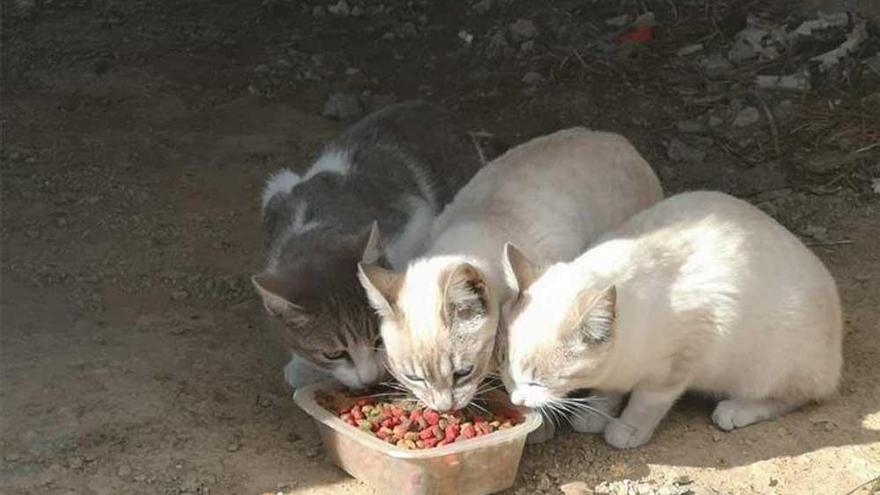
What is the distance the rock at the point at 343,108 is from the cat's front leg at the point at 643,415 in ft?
10.5

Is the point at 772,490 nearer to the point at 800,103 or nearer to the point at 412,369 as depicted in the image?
the point at 412,369

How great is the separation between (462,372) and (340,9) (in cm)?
468

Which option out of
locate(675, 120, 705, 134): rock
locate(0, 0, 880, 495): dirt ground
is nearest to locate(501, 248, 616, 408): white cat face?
locate(0, 0, 880, 495): dirt ground

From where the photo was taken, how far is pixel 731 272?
439 cm

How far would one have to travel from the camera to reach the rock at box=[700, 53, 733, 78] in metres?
7.11

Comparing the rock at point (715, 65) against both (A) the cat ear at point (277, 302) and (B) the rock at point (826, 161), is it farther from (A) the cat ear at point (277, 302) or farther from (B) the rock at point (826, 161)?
(A) the cat ear at point (277, 302)

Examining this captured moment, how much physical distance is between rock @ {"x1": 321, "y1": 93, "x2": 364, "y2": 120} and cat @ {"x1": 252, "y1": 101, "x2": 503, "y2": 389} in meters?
1.07

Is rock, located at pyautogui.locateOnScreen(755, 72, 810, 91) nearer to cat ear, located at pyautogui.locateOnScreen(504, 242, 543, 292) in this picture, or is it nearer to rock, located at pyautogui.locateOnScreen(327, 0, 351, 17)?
rock, located at pyautogui.locateOnScreen(327, 0, 351, 17)

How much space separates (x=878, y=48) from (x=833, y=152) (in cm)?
99

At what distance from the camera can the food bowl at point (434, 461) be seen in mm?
3977

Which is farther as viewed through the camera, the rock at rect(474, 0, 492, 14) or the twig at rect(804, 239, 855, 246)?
the rock at rect(474, 0, 492, 14)

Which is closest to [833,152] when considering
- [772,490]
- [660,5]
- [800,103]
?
[800,103]

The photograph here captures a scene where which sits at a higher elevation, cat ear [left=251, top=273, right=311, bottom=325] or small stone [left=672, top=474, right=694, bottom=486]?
cat ear [left=251, top=273, right=311, bottom=325]

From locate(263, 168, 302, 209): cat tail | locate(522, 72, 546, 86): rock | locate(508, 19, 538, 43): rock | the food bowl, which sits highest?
locate(508, 19, 538, 43): rock
